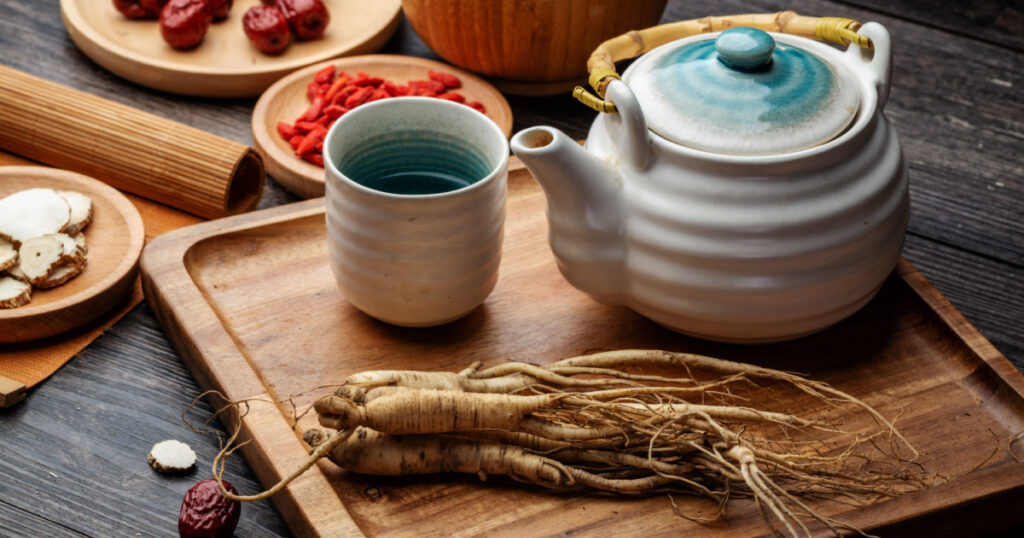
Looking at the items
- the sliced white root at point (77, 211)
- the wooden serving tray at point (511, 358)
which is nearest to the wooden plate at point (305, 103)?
the wooden serving tray at point (511, 358)

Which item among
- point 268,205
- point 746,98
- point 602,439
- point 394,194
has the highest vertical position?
point 746,98

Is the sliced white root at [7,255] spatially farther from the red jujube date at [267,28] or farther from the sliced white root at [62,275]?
the red jujube date at [267,28]

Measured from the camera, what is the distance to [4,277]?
113 centimetres

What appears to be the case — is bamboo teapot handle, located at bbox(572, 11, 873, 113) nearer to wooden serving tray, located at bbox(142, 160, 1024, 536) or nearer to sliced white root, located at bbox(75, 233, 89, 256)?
wooden serving tray, located at bbox(142, 160, 1024, 536)

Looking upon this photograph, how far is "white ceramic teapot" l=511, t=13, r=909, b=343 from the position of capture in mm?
920

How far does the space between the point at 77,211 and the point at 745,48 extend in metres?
0.80

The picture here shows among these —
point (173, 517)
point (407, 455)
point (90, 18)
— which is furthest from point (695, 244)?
point (90, 18)

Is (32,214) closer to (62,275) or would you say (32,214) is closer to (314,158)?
(62,275)

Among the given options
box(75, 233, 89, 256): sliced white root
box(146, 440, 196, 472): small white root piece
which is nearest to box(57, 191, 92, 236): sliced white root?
box(75, 233, 89, 256): sliced white root

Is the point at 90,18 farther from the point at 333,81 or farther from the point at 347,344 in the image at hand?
the point at 347,344

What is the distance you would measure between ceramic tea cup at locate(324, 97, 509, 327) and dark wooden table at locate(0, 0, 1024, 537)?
23 centimetres

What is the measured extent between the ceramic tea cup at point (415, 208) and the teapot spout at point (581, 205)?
2.1 inches

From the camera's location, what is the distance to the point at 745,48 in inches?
37.3

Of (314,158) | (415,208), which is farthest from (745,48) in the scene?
(314,158)
